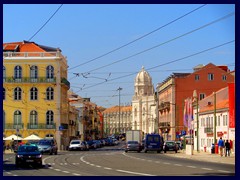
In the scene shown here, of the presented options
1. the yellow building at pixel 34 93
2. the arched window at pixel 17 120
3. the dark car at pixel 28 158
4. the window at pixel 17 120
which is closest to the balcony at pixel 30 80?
the yellow building at pixel 34 93

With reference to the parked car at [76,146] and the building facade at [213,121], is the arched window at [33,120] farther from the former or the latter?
the building facade at [213,121]

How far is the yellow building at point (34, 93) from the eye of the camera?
3009 inches

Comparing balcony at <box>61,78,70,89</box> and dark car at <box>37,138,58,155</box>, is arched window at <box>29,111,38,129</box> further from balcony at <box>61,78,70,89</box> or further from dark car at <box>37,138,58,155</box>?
dark car at <box>37,138,58,155</box>

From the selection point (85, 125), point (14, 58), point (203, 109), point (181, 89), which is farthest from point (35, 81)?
point (85, 125)

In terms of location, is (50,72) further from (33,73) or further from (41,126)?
(41,126)

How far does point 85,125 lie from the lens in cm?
13538

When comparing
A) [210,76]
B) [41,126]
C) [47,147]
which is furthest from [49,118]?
[210,76]

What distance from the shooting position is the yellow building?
76.4 metres

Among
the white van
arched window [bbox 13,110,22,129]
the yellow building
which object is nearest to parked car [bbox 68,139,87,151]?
the white van

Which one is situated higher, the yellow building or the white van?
the yellow building

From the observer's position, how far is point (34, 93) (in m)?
79.4
